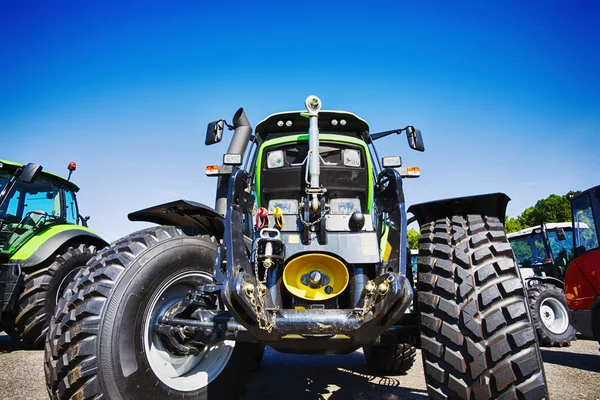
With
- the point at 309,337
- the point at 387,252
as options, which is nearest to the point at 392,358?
the point at 387,252

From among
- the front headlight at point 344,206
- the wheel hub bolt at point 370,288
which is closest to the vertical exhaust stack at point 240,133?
the front headlight at point 344,206

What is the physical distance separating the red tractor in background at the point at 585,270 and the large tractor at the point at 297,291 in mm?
3745

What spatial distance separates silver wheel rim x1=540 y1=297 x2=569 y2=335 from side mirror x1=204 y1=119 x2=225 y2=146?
693cm

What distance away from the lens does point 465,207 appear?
8.95ft

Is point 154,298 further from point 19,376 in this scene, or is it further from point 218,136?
point 19,376

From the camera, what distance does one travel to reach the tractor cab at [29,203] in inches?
229

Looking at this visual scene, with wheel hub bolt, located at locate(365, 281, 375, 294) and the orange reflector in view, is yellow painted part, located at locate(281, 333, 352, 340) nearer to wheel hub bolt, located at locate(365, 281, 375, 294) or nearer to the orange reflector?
wheel hub bolt, located at locate(365, 281, 375, 294)

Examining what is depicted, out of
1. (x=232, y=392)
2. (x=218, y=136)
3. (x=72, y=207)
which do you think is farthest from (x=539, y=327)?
(x=72, y=207)

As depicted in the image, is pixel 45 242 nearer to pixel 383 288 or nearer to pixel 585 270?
pixel 383 288

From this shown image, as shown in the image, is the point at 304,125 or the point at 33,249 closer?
the point at 304,125

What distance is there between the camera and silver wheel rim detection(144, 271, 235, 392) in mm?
2545

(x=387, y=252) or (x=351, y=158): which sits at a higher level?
(x=351, y=158)

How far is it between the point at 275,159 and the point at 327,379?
244 centimetres

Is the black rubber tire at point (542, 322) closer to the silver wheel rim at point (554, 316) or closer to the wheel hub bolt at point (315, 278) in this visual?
the silver wheel rim at point (554, 316)
